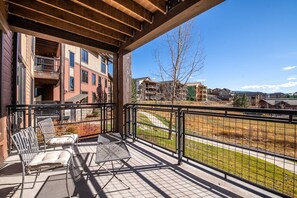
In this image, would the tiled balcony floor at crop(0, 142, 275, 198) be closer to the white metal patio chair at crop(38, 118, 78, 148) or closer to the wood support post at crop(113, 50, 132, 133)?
the white metal patio chair at crop(38, 118, 78, 148)

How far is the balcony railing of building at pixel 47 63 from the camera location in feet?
39.4

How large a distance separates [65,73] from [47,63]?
162 cm

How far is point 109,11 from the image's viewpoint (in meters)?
3.18

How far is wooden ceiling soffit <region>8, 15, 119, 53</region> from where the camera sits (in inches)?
136

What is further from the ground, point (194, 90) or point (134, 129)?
point (194, 90)

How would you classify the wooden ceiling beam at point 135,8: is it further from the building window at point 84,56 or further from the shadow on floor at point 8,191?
the building window at point 84,56

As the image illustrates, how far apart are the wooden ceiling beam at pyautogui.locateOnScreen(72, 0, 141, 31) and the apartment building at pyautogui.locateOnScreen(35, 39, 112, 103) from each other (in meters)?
9.07

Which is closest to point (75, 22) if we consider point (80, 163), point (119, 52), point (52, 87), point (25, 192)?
point (119, 52)

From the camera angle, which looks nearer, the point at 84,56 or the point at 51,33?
the point at 51,33

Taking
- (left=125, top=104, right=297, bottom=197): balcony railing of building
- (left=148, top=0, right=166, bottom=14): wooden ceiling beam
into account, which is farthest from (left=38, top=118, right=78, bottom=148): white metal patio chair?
(left=148, top=0, right=166, bottom=14): wooden ceiling beam

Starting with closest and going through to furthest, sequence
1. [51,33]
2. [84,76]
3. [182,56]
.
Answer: [51,33] < [182,56] < [84,76]

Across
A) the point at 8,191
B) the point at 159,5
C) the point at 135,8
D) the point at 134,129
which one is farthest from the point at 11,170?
the point at 159,5

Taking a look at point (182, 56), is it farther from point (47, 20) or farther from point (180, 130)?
point (47, 20)

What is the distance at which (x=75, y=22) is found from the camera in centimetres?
357
